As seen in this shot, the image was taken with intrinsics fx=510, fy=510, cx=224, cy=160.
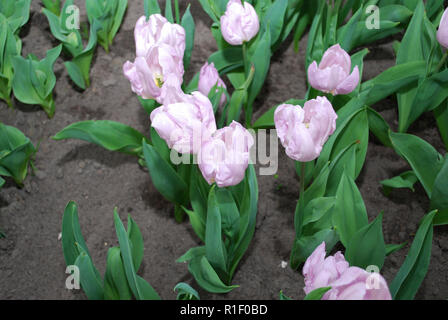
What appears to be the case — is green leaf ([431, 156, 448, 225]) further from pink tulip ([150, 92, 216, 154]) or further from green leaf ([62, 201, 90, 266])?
green leaf ([62, 201, 90, 266])

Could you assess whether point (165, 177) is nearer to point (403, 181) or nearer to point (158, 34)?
point (158, 34)

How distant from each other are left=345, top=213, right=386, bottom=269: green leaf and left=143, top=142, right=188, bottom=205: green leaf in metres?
0.49

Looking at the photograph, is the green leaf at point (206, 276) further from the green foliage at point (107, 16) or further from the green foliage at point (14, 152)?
the green foliage at point (107, 16)

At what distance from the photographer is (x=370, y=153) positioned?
1.73 metres

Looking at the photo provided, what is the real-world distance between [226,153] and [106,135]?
0.59 metres

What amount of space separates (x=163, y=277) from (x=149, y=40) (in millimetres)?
675

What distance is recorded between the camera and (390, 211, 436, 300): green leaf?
1.09 meters

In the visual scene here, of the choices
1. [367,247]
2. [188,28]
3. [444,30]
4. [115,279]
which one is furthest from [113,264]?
[444,30]

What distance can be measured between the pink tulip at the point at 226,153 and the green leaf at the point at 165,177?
278mm

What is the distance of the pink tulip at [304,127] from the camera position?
1078 mm

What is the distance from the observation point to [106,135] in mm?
1525

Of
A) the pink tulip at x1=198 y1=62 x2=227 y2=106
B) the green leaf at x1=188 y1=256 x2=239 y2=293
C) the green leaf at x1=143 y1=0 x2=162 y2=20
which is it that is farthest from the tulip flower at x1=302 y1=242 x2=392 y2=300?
the green leaf at x1=143 y1=0 x2=162 y2=20
